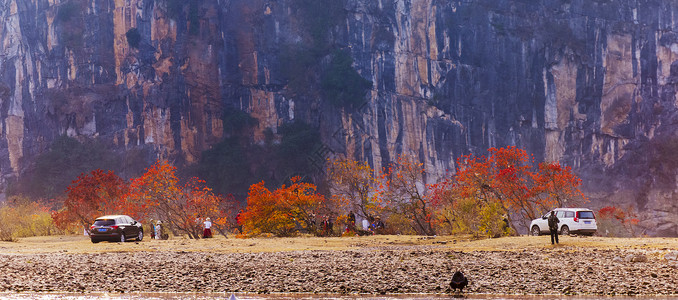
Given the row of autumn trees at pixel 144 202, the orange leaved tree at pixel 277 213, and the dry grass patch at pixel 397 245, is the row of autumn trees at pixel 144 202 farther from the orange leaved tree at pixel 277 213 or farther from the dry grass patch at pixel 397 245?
the dry grass patch at pixel 397 245

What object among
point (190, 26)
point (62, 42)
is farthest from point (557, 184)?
point (62, 42)

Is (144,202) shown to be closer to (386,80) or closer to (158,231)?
(158,231)

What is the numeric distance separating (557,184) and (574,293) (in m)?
28.8

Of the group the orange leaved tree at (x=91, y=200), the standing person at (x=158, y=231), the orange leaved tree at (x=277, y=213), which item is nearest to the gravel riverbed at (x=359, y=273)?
the orange leaved tree at (x=277, y=213)

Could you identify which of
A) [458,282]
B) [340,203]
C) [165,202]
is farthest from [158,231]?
[458,282]

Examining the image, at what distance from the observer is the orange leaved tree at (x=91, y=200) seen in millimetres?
40438

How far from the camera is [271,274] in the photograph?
51.7ft

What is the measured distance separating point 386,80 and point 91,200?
119 ft

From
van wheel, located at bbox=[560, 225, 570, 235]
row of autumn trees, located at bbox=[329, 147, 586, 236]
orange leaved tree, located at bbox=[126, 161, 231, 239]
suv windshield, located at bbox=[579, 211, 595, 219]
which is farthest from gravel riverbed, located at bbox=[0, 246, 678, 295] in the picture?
orange leaved tree, located at bbox=[126, 161, 231, 239]

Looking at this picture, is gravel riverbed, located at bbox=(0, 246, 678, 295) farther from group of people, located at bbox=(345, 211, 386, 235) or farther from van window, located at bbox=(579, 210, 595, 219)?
group of people, located at bbox=(345, 211, 386, 235)

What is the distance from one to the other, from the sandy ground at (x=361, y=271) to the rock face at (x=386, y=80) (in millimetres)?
46181

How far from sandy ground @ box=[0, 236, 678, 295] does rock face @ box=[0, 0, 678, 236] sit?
4618cm

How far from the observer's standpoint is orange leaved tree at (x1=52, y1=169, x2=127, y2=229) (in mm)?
40438

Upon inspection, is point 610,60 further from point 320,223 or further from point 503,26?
point 320,223
